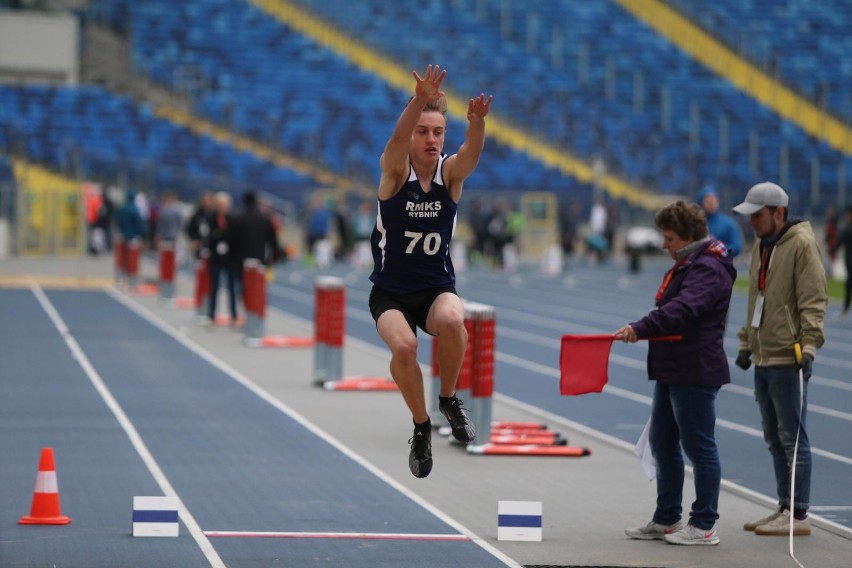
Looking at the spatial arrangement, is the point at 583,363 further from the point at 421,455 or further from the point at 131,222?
the point at 131,222

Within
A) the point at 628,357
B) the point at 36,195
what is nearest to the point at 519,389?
the point at 628,357

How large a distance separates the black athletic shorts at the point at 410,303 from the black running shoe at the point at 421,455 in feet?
1.79

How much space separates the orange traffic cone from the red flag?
2.91 metres

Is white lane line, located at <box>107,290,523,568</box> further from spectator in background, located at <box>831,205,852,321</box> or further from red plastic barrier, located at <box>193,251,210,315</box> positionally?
spectator in background, located at <box>831,205,852,321</box>

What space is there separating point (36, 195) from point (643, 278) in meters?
14.9

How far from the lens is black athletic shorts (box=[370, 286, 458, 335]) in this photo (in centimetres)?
848

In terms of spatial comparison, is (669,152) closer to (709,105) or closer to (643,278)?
(709,105)

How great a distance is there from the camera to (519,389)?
17547mm

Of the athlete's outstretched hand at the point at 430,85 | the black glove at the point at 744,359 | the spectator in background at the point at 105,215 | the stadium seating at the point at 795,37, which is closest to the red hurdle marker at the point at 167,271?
the spectator in background at the point at 105,215

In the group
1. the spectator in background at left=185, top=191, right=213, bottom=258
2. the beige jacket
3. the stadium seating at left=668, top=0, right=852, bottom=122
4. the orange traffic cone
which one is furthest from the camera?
the stadium seating at left=668, top=0, right=852, bottom=122

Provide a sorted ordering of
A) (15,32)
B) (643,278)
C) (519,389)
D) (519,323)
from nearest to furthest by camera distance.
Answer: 1. (519,389)
2. (519,323)
3. (643,278)
4. (15,32)

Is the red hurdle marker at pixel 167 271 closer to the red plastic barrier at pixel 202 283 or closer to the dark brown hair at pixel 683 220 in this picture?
the red plastic barrier at pixel 202 283

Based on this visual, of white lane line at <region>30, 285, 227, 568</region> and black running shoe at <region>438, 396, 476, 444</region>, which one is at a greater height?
black running shoe at <region>438, 396, 476, 444</region>

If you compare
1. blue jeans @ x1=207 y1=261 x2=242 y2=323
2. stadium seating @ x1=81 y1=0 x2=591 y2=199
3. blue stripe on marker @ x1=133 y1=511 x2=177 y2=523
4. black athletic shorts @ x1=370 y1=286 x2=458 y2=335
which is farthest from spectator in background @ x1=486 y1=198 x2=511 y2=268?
black athletic shorts @ x1=370 y1=286 x2=458 y2=335
